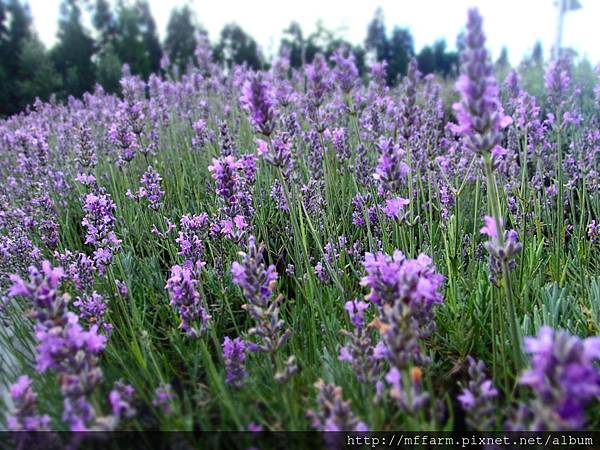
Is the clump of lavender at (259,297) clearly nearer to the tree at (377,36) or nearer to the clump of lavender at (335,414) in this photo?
the clump of lavender at (335,414)

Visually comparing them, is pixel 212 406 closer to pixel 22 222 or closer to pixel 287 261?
pixel 287 261

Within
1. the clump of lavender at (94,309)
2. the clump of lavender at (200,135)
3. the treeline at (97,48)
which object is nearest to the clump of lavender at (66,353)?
the clump of lavender at (94,309)

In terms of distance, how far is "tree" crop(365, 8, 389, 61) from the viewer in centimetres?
3847

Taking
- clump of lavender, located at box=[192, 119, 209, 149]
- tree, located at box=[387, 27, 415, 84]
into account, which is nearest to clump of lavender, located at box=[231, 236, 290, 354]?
clump of lavender, located at box=[192, 119, 209, 149]

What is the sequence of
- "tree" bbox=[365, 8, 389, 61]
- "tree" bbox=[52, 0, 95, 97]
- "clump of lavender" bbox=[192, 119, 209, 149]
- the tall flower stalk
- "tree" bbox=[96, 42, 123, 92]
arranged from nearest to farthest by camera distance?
the tall flower stalk
"clump of lavender" bbox=[192, 119, 209, 149]
"tree" bbox=[96, 42, 123, 92]
"tree" bbox=[52, 0, 95, 97]
"tree" bbox=[365, 8, 389, 61]

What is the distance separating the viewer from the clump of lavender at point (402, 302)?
3.92 feet

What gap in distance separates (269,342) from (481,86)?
0.98 m

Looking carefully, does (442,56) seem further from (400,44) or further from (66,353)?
(66,353)

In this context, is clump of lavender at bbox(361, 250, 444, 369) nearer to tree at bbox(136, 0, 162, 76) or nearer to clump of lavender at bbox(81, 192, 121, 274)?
clump of lavender at bbox(81, 192, 121, 274)

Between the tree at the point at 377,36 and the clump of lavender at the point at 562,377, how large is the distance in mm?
39433

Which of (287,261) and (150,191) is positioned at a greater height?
(150,191)

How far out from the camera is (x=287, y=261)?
3.05 metres

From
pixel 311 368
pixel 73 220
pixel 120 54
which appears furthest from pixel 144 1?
pixel 311 368

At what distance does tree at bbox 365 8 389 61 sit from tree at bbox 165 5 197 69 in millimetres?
14554
